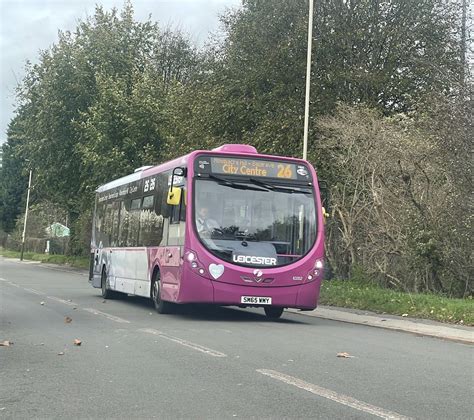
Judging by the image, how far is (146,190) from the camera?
1712 centimetres

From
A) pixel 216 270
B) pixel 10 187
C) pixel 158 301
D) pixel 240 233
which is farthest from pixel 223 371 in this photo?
pixel 10 187

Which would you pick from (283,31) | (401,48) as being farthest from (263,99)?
(401,48)

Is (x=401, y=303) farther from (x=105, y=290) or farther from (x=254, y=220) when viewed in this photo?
(x=105, y=290)

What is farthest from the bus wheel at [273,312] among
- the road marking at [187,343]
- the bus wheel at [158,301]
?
the road marking at [187,343]

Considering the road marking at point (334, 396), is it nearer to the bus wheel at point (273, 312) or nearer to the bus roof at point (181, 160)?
the bus roof at point (181, 160)

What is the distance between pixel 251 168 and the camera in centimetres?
1416

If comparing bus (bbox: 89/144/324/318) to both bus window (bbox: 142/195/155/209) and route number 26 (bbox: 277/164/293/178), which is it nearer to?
route number 26 (bbox: 277/164/293/178)

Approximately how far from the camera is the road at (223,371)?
6273 millimetres

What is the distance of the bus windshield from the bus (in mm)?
20

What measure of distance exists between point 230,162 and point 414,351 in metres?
5.67

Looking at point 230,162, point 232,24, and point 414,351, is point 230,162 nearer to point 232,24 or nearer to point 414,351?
point 414,351

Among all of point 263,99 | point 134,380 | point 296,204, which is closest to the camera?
point 134,380

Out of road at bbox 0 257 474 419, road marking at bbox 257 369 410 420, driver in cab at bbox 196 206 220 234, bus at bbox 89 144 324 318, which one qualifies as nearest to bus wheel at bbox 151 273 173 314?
bus at bbox 89 144 324 318

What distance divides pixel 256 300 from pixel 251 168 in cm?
275
